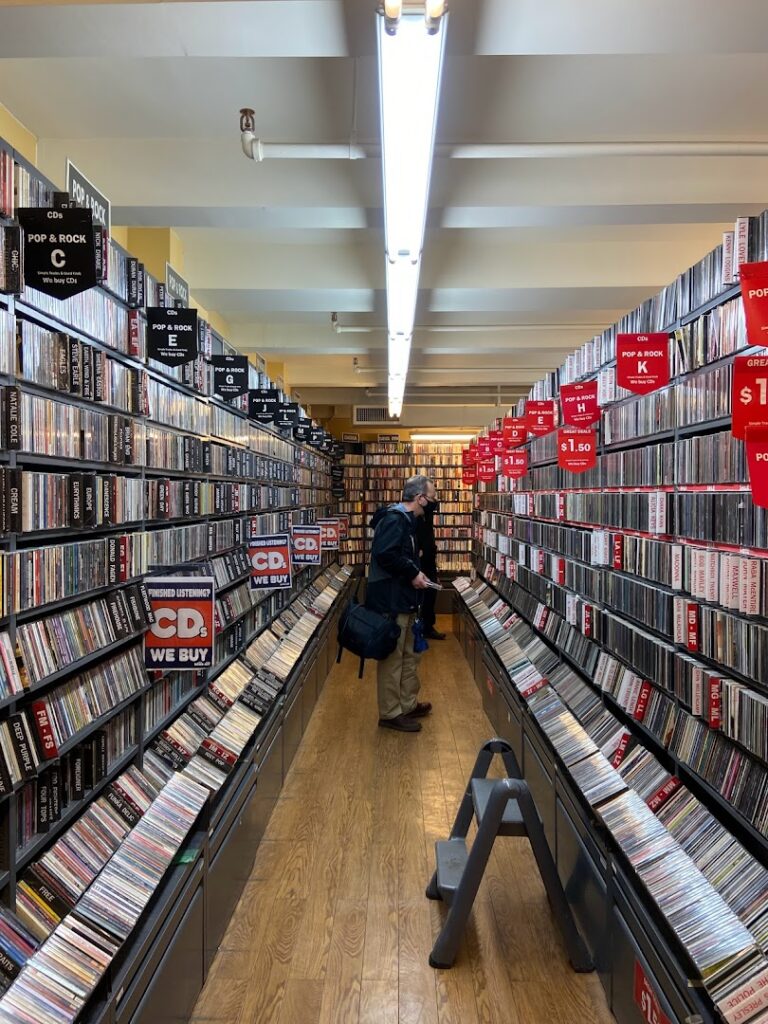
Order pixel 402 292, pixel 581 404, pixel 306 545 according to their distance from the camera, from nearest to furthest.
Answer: pixel 581 404
pixel 402 292
pixel 306 545

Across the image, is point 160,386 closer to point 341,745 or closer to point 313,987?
point 313,987

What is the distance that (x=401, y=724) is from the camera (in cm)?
618

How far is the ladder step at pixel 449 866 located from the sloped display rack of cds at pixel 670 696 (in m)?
0.45

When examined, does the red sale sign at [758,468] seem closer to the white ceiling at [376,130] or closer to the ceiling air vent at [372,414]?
the white ceiling at [376,130]

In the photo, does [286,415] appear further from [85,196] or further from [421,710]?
[85,196]

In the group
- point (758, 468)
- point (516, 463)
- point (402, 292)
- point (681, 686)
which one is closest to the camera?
point (758, 468)

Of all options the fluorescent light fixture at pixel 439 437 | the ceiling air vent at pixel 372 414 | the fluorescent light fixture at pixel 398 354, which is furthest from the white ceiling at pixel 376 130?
the fluorescent light fixture at pixel 439 437

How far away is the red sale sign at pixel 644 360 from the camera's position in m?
3.21

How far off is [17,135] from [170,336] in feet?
4.93

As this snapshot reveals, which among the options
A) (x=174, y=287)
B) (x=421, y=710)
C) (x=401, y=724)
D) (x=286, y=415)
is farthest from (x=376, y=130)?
(x=421, y=710)

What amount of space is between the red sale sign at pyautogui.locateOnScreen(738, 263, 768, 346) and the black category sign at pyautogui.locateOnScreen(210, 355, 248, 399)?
335 cm

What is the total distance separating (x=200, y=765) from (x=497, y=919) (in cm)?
143

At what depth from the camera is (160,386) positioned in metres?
3.59

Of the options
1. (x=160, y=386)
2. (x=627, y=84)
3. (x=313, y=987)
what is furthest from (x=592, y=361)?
(x=313, y=987)
